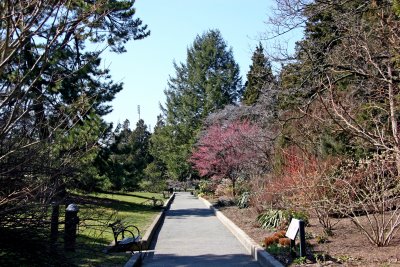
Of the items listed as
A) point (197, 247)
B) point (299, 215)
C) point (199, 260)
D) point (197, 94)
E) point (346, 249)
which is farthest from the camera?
point (197, 94)

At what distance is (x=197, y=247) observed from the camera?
43.8 ft

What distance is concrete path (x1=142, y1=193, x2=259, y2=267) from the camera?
11016 mm

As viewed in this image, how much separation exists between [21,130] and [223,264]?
5819 millimetres

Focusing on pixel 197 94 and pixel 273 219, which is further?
pixel 197 94

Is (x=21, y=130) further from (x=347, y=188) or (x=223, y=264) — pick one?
(x=347, y=188)

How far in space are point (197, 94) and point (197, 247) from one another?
156 ft

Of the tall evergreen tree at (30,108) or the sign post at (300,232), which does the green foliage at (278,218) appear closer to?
the sign post at (300,232)

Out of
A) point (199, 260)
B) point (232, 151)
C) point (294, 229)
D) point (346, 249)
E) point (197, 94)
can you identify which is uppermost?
point (197, 94)

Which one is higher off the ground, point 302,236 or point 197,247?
point 302,236

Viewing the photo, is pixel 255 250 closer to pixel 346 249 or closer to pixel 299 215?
pixel 346 249

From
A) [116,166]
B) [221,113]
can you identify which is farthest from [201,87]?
[116,166]

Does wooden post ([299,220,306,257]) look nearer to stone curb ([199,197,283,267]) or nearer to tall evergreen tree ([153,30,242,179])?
stone curb ([199,197,283,267])

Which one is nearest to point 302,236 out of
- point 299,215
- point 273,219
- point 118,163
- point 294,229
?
point 294,229

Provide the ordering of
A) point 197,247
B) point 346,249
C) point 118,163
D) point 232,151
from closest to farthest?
1. point 346,249
2. point 197,247
3. point 118,163
4. point 232,151
